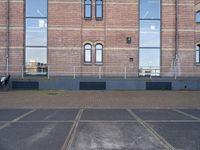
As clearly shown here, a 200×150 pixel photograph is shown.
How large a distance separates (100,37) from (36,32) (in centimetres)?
494

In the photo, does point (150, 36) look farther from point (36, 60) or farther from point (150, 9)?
point (36, 60)

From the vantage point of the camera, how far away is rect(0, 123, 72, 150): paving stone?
685 centimetres

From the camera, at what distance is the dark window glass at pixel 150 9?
80.4 feet

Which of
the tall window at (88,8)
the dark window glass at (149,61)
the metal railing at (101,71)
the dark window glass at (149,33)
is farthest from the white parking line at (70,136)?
the dark window glass at (149,33)

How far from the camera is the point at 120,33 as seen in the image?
2420 centimetres

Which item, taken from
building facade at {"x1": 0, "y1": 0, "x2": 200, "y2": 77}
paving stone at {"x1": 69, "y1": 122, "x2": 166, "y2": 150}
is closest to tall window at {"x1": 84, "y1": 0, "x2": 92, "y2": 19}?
building facade at {"x1": 0, "y1": 0, "x2": 200, "y2": 77}

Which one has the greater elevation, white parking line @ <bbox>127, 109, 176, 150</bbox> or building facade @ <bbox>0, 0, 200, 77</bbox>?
building facade @ <bbox>0, 0, 200, 77</bbox>

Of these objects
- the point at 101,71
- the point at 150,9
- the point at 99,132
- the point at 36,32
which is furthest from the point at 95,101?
the point at 150,9

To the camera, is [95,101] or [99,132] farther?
[95,101]

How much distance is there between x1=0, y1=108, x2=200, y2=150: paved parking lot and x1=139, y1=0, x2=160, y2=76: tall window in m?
12.9

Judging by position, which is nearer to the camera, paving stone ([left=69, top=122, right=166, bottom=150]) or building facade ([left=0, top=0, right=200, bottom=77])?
paving stone ([left=69, top=122, right=166, bottom=150])

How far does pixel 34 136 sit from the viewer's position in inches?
312

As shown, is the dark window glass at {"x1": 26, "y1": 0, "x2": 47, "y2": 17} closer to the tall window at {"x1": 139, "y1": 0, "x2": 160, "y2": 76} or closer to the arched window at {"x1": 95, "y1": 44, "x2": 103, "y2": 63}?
the arched window at {"x1": 95, "y1": 44, "x2": 103, "y2": 63}

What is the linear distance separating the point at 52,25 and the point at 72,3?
7.51 feet
